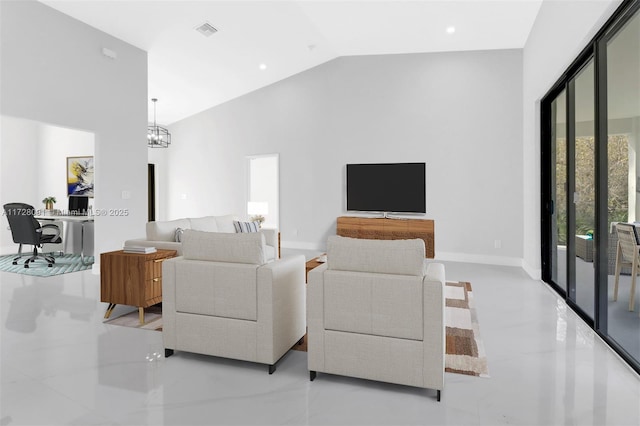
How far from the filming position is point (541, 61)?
4535 mm

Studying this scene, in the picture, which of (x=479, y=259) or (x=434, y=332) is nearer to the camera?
(x=434, y=332)

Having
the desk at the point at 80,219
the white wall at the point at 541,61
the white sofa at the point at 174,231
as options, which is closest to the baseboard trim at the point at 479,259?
the white wall at the point at 541,61

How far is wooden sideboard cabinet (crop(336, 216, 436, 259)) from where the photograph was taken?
20.4 feet

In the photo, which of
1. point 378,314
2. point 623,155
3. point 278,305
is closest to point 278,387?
point 278,305

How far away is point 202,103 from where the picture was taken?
836 centimetres

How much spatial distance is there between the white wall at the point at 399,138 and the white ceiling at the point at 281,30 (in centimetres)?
35

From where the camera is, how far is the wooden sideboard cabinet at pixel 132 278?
326cm

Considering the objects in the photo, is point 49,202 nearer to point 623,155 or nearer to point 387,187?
point 387,187

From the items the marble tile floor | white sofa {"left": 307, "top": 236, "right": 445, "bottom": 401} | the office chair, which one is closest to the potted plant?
the office chair

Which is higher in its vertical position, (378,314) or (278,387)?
(378,314)

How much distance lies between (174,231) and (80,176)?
5.30 metres

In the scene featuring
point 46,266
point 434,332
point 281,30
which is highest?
point 281,30

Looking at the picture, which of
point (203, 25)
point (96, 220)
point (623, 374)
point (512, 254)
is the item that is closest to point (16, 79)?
point (96, 220)

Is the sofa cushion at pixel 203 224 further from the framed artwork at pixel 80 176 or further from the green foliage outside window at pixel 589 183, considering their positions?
the framed artwork at pixel 80 176
